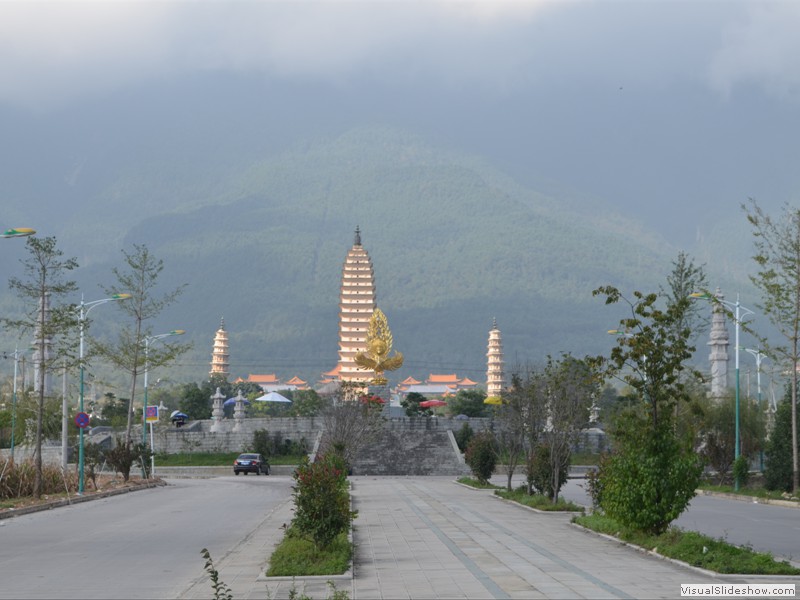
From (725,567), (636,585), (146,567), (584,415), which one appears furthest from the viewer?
(584,415)

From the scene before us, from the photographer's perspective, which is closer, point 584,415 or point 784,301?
point 584,415

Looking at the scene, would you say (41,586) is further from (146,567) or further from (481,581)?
(481,581)

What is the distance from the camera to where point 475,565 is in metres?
18.4

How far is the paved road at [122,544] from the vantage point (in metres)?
17.0

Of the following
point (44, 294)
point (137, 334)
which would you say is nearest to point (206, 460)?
point (137, 334)

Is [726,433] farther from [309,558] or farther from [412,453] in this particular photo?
[309,558]

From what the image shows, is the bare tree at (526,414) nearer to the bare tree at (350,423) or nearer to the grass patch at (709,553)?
the bare tree at (350,423)

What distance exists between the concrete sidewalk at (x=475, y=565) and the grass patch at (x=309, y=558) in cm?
26

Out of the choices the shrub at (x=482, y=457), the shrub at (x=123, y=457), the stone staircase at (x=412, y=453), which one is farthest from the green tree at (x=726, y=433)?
the shrub at (x=123, y=457)

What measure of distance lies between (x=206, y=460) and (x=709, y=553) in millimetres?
64025

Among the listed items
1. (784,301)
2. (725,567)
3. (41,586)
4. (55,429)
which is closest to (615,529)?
(725,567)

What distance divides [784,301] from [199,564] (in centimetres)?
2676

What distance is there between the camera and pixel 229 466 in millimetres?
76562

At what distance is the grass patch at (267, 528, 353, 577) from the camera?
17.4 m
